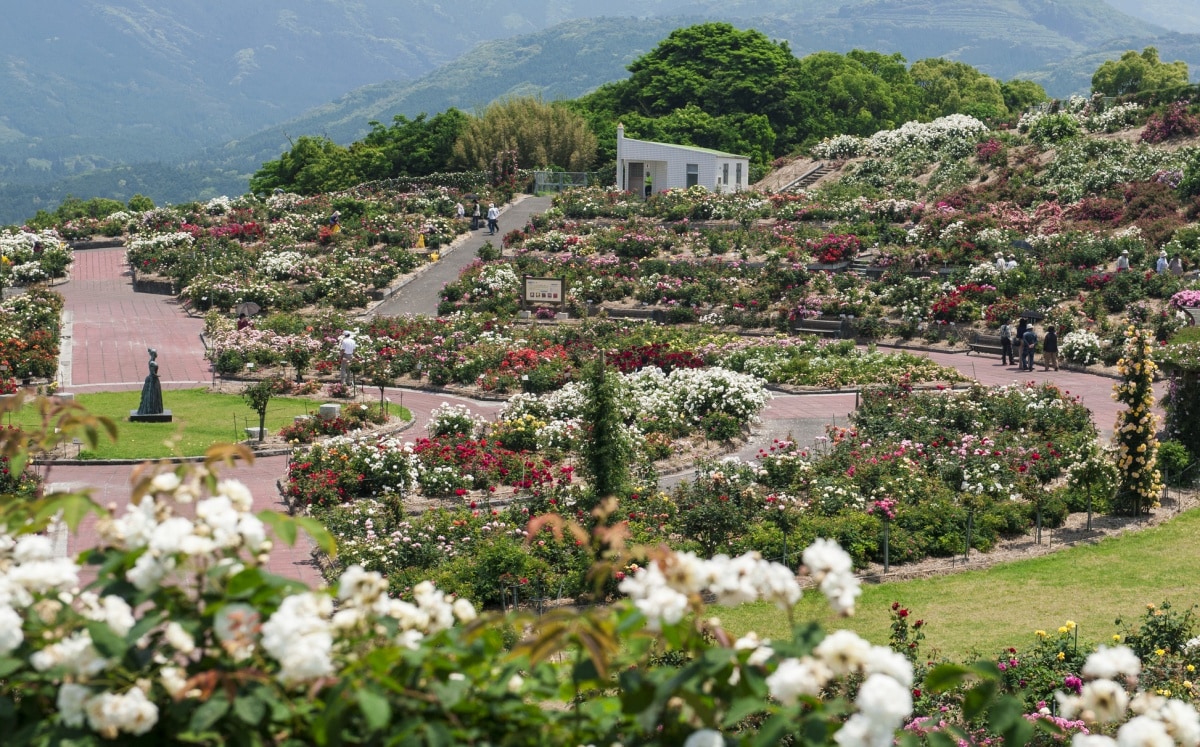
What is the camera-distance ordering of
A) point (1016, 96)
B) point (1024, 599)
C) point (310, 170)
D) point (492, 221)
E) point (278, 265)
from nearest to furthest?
point (1024, 599) < point (278, 265) < point (492, 221) < point (310, 170) < point (1016, 96)

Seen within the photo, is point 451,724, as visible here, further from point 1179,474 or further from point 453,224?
point 453,224

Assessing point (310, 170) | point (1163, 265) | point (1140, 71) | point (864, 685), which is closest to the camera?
point (864, 685)

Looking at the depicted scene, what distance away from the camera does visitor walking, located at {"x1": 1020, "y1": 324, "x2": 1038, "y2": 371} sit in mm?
24328

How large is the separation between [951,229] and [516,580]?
24982mm

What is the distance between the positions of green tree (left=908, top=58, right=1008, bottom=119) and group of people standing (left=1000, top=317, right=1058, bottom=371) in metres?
57.3

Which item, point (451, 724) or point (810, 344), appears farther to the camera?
point (810, 344)

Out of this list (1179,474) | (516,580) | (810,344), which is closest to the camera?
(516,580)

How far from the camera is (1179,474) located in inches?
632

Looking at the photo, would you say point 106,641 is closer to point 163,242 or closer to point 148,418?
point 148,418

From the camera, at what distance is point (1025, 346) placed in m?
24.4

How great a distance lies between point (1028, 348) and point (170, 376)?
16.6 meters

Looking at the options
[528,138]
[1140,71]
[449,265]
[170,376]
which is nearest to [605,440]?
[170,376]

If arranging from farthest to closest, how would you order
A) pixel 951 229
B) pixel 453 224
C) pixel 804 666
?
1. pixel 453 224
2. pixel 951 229
3. pixel 804 666

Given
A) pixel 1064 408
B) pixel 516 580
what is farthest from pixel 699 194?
pixel 516 580
